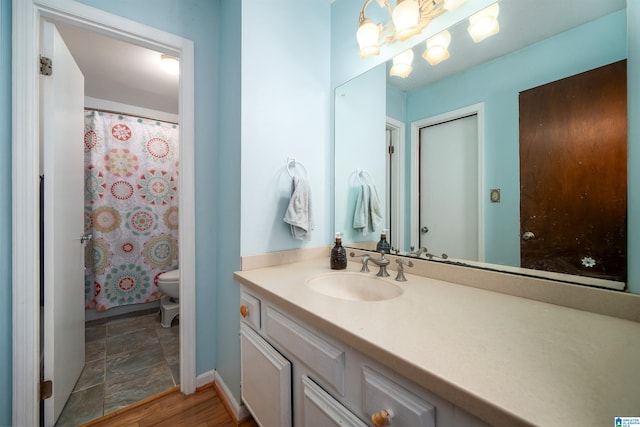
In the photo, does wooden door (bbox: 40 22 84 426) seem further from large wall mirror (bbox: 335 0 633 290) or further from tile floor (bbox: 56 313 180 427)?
large wall mirror (bbox: 335 0 633 290)

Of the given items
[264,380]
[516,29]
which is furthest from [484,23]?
[264,380]

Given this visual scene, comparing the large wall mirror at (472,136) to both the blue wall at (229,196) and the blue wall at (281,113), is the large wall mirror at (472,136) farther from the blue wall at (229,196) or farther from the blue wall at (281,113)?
the blue wall at (229,196)

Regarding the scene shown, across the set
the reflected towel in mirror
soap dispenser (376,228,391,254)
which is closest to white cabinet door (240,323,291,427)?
soap dispenser (376,228,391,254)

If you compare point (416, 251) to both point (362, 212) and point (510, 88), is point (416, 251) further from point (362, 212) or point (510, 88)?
point (510, 88)

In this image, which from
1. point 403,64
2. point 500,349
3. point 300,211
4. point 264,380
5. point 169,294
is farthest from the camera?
point 169,294

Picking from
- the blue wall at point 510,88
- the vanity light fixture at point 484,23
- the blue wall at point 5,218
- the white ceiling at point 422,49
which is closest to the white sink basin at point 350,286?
the blue wall at point 510,88

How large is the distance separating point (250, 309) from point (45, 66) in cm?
147

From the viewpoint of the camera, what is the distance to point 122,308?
2447 mm

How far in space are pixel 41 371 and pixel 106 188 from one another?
1.72 metres

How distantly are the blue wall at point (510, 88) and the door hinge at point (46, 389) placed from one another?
2.03 metres

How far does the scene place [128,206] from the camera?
246 cm

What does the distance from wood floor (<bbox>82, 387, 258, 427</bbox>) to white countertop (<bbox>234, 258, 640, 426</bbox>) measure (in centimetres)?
93

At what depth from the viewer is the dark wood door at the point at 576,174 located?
676 mm

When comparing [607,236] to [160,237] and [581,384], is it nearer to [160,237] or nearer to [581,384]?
[581,384]
